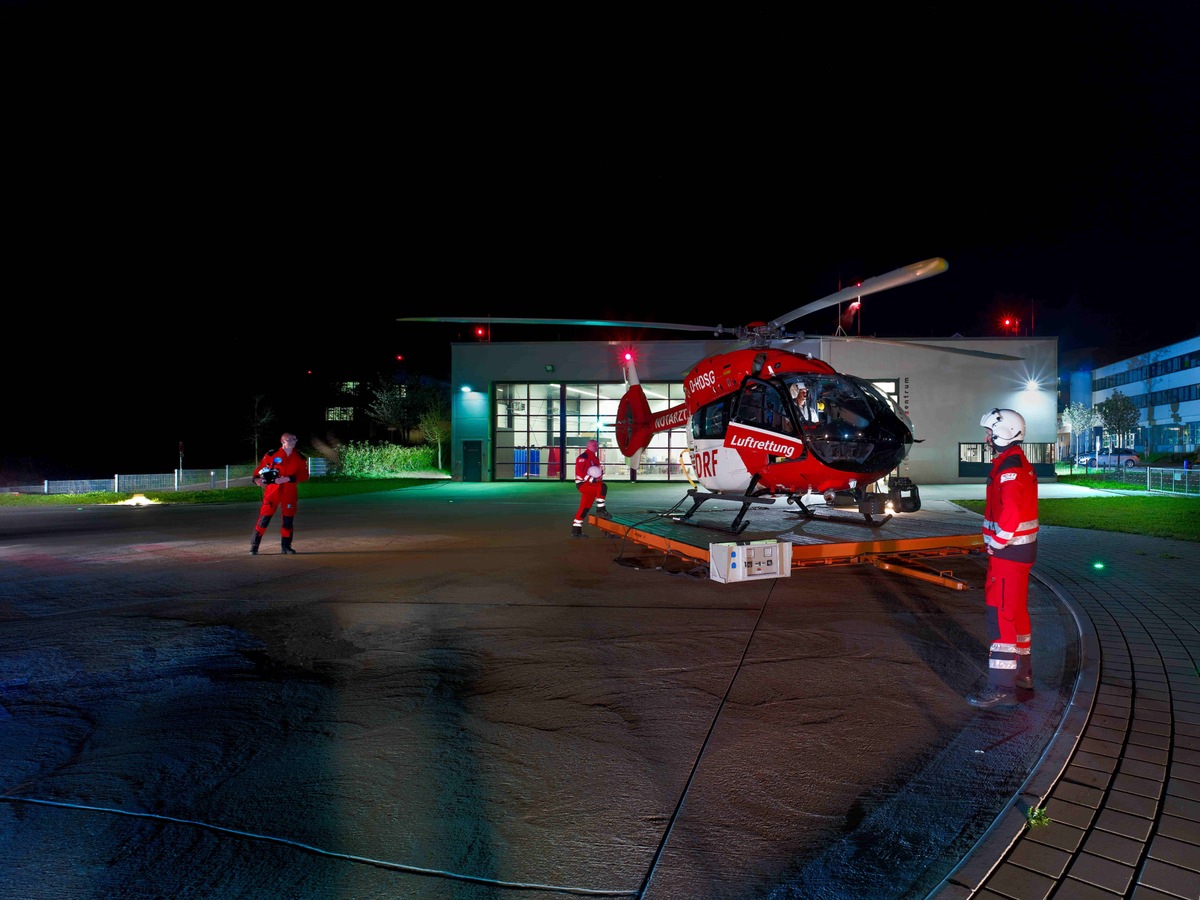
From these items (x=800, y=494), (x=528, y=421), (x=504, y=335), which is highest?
(x=504, y=335)

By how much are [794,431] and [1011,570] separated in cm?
490

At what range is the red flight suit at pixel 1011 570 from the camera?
4500 mm

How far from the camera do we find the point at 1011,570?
4.57m

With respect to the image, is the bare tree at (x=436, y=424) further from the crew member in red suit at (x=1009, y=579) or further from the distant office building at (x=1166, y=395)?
the distant office building at (x=1166, y=395)

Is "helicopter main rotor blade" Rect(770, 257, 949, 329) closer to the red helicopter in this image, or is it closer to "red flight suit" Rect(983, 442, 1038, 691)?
the red helicopter

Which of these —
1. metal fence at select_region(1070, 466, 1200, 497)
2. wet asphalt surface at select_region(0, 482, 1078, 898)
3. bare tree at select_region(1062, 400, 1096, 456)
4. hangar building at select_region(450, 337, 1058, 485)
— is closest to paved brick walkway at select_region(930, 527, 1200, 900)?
wet asphalt surface at select_region(0, 482, 1078, 898)

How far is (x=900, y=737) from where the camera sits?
12.9 ft

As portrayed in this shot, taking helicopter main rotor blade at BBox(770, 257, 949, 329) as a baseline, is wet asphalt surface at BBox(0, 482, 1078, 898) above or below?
below

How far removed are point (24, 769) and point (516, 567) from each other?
21.1 feet

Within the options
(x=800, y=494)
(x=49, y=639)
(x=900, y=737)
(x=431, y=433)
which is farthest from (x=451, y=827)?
(x=431, y=433)

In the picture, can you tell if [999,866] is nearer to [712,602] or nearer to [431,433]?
[712,602]

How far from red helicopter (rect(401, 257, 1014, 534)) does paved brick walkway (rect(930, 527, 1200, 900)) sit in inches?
140

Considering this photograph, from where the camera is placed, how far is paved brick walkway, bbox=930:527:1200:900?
8.46ft

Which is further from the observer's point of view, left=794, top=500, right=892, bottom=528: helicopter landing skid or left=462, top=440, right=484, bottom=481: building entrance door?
left=462, top=440, right=484, bottom=481: building entrance door
